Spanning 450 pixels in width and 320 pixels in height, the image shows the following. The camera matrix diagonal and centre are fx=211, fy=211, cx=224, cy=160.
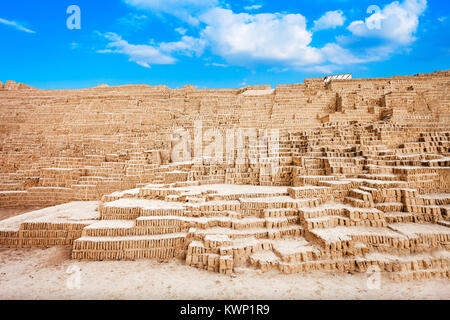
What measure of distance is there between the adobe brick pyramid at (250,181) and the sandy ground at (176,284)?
33 cm

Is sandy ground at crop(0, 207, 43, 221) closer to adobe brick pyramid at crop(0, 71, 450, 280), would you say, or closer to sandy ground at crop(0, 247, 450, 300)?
adobe brick pyramid at crop(0, 71, 450, 280)

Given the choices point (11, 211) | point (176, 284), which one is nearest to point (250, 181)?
point (176, 284)

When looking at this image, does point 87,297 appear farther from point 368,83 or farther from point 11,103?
point 11,103

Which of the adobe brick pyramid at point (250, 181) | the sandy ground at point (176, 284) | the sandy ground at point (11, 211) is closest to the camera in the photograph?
the sandy ground at point (176, 284)

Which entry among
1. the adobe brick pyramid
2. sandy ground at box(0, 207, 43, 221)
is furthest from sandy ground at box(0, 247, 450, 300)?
sandy ground at box(0, 207, 43, 221)

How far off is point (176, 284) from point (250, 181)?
665 centimetres

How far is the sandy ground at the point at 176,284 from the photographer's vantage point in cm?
465

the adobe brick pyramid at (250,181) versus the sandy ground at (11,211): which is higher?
the adobe brick pyramid at (250,181)

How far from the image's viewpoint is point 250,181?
10945 millimetres

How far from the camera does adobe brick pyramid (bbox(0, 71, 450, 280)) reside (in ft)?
19.4

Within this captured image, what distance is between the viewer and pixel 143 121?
1906 centimetres

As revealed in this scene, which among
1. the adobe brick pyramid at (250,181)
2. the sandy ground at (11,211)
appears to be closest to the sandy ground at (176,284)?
the adobe brick pyramid at (250,181)

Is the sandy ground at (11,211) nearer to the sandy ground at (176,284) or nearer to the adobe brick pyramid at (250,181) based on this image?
the adobe brick pyramid at (250,181)
